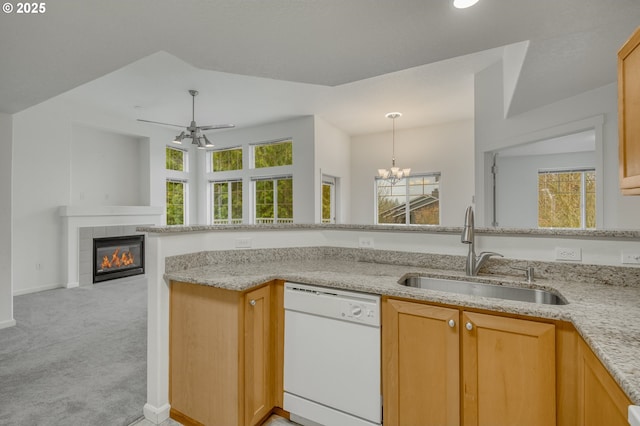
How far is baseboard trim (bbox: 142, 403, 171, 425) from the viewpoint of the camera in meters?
1.77

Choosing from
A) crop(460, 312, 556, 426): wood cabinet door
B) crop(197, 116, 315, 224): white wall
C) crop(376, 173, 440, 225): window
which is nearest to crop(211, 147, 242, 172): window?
crop(197, 116, 315, 224): white wall

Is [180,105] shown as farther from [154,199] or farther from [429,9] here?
[429,9]

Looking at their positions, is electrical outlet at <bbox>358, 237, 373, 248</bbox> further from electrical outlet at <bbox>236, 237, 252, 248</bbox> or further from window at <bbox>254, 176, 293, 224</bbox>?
window at <bbox>254, 176, 293, 224</bbox>

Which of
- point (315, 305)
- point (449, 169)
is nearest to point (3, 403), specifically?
point (315, 305)

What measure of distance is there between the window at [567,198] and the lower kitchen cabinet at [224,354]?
641 cm

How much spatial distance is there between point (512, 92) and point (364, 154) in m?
4.23

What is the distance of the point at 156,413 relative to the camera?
1.77 meters

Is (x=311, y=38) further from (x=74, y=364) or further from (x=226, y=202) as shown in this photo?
(x=226, y=202)

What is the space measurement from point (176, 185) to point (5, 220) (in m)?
4.08

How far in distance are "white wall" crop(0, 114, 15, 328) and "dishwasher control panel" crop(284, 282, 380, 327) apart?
143 inches

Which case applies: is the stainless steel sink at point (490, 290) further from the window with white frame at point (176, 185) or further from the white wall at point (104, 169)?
the window with white frame at point (176, 185)

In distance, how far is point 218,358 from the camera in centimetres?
164


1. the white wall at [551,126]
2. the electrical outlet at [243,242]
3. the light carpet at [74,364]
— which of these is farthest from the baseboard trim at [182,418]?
the white wall at [551,126]

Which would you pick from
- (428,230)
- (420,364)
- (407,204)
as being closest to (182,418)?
(420,364)
